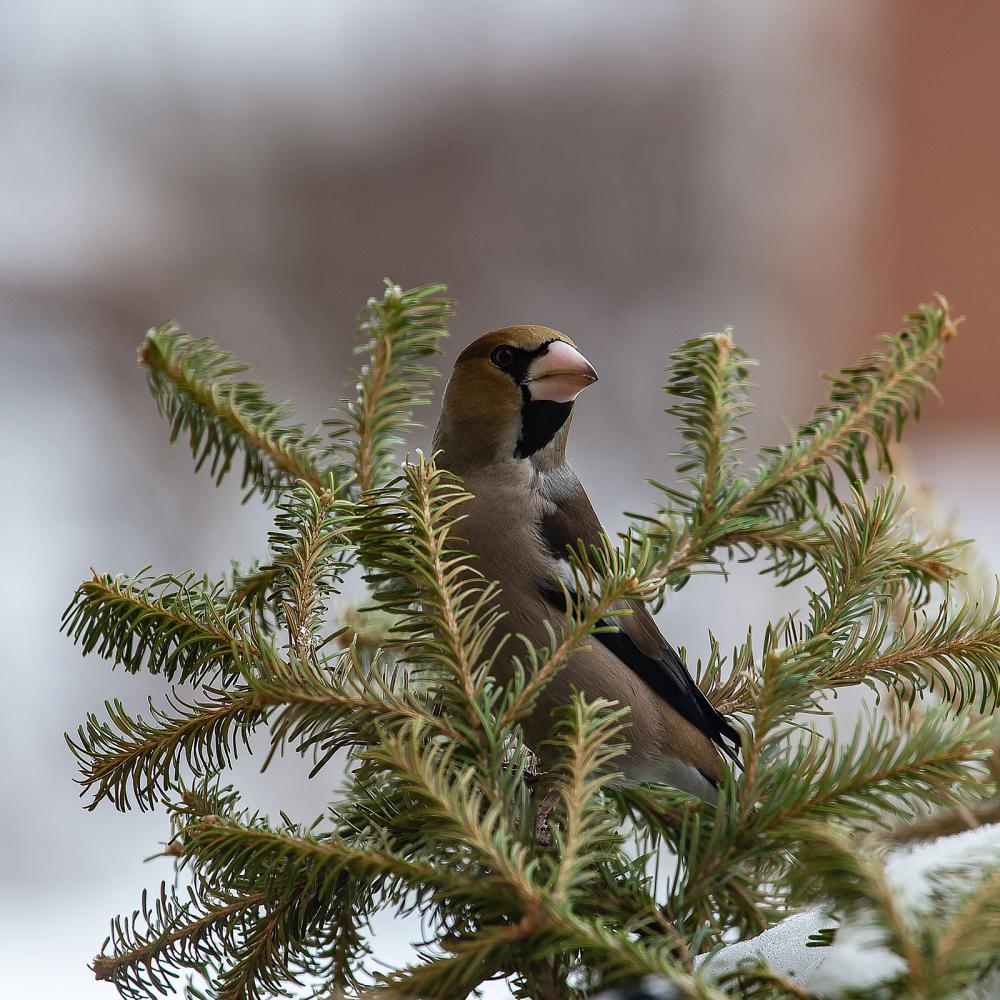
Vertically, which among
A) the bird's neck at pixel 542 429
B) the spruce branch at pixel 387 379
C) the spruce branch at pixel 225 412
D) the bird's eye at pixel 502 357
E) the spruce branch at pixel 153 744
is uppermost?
the bird's eye at pixel 502 357

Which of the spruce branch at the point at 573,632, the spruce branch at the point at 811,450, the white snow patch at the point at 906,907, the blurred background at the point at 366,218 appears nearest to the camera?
the white snow patch at the point at 906,907

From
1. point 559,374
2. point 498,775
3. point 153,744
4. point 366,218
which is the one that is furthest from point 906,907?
point 366,218

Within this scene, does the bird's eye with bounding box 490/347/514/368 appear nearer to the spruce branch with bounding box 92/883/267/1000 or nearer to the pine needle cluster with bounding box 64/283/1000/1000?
the pine needle cluster with bounding box 64/283/1000/1000

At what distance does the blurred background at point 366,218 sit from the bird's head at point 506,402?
1155 mm

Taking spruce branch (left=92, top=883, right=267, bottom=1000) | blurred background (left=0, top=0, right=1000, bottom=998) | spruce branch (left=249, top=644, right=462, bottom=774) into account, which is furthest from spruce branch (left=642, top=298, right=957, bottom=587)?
blurred background (left=0, top=0, right=1000, bottom=998)

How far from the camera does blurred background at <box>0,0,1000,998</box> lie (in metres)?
1.85

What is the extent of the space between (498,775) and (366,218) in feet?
5.50

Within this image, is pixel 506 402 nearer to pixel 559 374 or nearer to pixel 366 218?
pixel 559 374

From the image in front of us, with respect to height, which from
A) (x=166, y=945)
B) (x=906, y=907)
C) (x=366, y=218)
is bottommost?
(x=166, y=945)

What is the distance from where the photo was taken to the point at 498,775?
0.44 m

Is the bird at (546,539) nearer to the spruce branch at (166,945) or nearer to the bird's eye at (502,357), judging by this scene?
the bird's eye at (502,357)

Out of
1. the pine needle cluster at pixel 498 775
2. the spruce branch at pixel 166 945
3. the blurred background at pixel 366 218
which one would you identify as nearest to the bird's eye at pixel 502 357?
the pine needle cluster at pixel 498 775

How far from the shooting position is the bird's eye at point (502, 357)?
2.48 feet

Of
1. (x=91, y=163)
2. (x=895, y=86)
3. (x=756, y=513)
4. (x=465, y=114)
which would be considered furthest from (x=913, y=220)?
(x=756, y=513)
